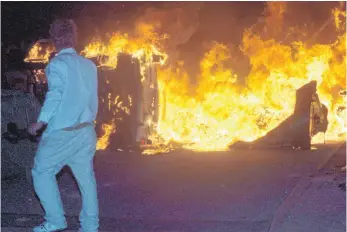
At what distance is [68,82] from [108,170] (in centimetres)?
450

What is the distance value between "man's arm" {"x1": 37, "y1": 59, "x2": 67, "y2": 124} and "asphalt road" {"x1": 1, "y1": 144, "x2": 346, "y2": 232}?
142cm

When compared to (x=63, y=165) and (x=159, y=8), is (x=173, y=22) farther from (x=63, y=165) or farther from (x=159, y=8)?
(x=63, y=165)

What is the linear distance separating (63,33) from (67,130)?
2.81 ft

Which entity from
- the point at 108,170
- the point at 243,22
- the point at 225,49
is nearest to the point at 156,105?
the point at 108,170

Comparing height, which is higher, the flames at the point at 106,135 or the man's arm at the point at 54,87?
the man's arm at the point at 54,87

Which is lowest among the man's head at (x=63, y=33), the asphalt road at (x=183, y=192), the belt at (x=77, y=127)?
the asphalt road at (x=183, y=192)

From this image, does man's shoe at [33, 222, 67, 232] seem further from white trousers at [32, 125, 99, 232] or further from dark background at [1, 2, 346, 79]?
dark background at [1, 2, 346, 79]

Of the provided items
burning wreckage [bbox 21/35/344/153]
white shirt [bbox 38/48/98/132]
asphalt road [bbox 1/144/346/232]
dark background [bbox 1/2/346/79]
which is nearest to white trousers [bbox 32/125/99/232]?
white shirt [bbox 38/48/98/132]

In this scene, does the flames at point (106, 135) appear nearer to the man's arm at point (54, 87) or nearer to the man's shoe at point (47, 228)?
the man's shoe at point (47, 228)

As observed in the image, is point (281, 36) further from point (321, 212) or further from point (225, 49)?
point (321, 212)

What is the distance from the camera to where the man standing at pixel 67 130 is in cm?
447

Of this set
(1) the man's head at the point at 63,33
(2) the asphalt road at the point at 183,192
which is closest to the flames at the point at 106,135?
(2) the asphalt road at the point at 183,192

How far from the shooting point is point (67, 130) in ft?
14.9

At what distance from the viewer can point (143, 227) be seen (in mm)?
5176
